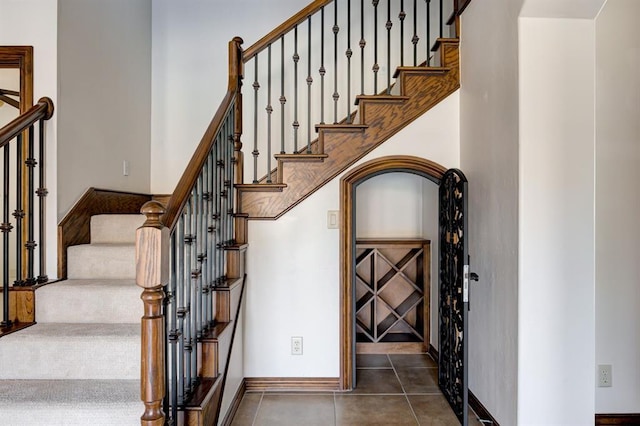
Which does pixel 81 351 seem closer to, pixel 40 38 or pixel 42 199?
pixel 42 199

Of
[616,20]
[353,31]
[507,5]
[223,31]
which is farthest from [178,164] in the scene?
[616,20]

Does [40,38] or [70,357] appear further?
[40,38]

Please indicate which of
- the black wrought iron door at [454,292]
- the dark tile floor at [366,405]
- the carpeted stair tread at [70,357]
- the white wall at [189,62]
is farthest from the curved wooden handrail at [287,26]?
the dark tile floor at [366,405]

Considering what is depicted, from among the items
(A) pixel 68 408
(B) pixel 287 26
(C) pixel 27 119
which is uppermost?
(B) pixel 287 26

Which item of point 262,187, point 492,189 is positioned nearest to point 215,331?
point 262,187

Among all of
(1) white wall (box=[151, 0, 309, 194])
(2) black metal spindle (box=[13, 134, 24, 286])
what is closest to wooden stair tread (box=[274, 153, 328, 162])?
(1) white wall (box=[151, 0, 309, 194])

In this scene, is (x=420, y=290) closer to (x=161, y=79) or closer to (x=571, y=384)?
(x=571, y=384)

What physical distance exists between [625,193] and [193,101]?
351cm

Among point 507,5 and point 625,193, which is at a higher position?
point 507,5

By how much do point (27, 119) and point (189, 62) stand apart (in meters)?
1.94

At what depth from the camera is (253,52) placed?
2879 millimetres

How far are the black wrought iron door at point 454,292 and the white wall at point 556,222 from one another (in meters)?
0.40

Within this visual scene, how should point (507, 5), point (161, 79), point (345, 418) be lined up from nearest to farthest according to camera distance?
point (507, 5)
point (345, 418)
point (161, 79)

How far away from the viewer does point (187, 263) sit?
185 centimetres
